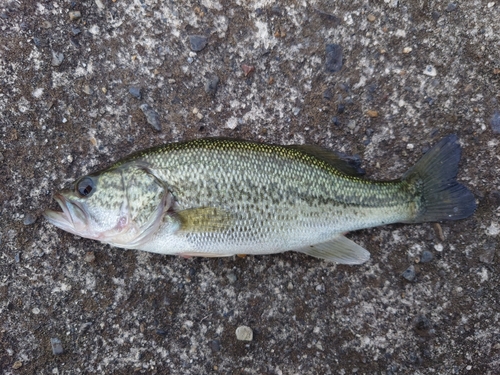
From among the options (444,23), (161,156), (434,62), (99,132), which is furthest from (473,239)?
(99,132)

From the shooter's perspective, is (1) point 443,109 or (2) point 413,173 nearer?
(2) point 413,173

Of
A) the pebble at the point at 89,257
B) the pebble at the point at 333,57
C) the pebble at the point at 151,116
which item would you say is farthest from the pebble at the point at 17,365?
the pebble at the point at 333,57

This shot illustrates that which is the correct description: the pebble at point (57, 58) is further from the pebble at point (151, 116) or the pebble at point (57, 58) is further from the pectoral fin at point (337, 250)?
Answer: the pectoral fin at point (337, 250)

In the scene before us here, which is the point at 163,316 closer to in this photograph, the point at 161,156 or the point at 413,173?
the point at 161,156

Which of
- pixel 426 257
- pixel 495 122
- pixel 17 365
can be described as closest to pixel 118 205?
pixel 17 365

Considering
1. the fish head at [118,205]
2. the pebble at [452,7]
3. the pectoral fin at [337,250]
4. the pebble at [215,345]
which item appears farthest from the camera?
the pebble at [452,7]

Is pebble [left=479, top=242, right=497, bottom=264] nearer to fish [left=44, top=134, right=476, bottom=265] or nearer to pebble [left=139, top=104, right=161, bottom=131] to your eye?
fish [left=44, top=134, right=476, bottom=265]
